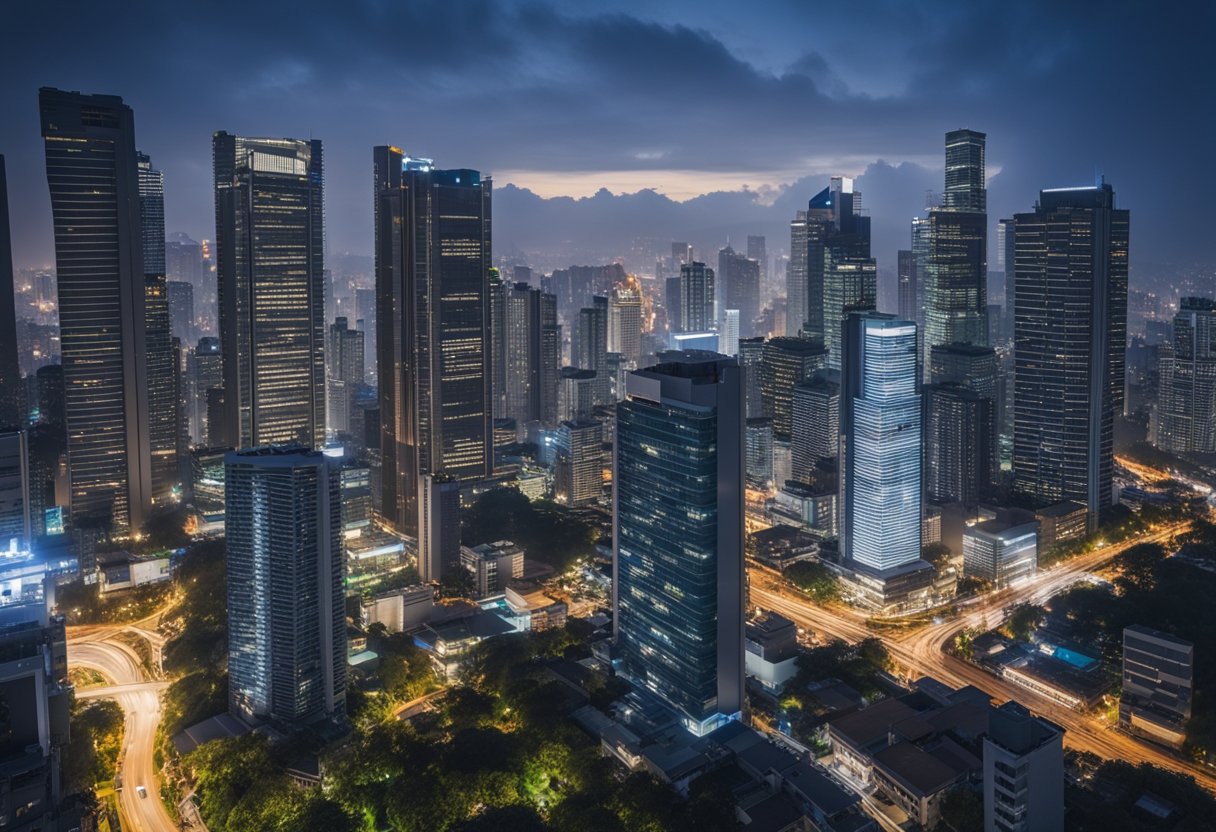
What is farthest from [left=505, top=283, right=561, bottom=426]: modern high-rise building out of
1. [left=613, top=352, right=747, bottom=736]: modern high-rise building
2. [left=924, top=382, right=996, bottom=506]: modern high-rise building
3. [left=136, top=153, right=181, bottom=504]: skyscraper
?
[left=613, top=352, right=747, bottom=736]: modern high-rise building

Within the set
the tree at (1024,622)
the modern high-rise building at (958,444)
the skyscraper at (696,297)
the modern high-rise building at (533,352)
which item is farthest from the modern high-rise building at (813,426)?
the skyscraper at (696,297)

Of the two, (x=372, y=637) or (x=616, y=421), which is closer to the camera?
(x=616, y=421)

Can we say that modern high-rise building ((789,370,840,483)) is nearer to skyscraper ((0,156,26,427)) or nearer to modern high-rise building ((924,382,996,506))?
modern high-rise building ((924,382,996,506))

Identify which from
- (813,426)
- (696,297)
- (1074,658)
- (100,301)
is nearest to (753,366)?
(696,297)

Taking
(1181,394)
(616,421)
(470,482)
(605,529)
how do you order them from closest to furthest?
(616,421), (605,529), (470,482), (1181,394)

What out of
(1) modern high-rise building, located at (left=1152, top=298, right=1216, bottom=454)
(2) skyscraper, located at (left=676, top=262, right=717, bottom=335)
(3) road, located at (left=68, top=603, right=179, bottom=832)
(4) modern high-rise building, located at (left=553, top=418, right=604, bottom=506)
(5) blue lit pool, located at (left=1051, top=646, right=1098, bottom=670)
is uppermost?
(2) skyscraper, located at (left=676, top=262, right=717, bottom=335)

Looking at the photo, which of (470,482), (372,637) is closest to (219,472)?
(470,482)

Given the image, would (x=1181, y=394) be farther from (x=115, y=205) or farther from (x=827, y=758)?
(x=115, y=205)
